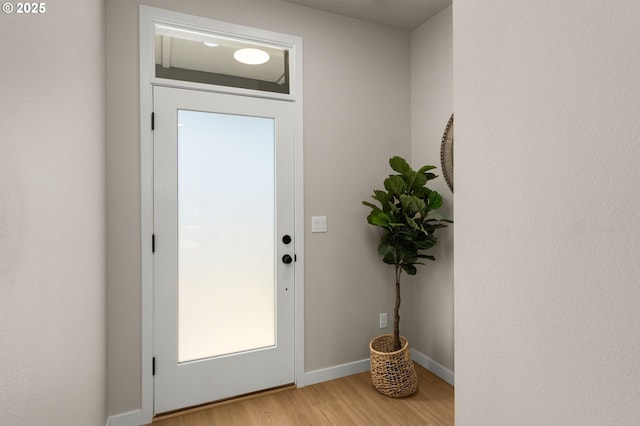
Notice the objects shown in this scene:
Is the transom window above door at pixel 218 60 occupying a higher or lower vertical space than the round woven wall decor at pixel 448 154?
higher

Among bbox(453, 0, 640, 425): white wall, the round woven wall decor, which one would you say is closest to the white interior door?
the round woven wall decor

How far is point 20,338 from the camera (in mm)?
883

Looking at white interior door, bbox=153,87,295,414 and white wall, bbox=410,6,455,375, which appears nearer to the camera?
white interior door, bbox=153,87,295,414

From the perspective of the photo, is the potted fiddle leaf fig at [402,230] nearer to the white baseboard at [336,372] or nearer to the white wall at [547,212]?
the white baseboard at [336,372]

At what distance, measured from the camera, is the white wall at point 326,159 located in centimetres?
208

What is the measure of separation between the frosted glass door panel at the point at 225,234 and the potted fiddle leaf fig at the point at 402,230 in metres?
0.79

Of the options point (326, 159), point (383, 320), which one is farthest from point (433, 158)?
Result: point (383, 320)

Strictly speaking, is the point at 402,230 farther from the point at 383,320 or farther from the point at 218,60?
the point at 218,60

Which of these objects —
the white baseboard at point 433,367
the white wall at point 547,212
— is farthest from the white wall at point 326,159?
the white wall at point 547,212

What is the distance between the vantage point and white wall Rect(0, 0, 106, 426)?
0.85 meters

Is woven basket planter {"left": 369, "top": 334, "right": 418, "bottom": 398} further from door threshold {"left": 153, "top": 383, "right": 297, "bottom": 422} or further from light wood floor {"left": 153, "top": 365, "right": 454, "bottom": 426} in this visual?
door threshold {"left": 153, "top": 383, "right": 297, "bottom": 422}

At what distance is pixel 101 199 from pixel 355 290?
1.83 m

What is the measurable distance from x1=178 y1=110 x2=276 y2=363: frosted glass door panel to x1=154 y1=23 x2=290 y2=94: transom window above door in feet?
0.81

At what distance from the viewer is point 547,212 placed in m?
0.70
